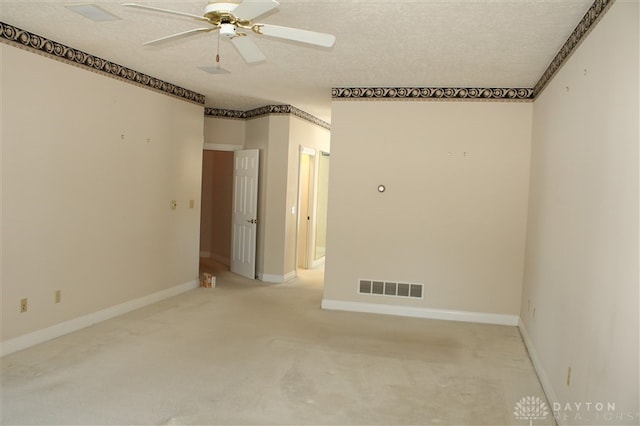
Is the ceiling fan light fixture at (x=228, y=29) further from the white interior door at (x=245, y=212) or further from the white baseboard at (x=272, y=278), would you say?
the white baseboard at (x=272, y=278)

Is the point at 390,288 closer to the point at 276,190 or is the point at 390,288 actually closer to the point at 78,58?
the point at 276,190

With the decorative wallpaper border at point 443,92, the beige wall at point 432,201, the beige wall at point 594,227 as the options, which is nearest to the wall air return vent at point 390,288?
the beige wall at point 432,201

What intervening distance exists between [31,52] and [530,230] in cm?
477

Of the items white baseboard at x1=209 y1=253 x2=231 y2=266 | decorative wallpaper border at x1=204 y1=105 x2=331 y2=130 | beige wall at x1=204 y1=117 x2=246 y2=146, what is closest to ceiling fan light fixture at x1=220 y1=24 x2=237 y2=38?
decorative wallpaper border at x1=204 y1=105 x2=331 y2=130

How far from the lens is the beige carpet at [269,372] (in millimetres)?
3020

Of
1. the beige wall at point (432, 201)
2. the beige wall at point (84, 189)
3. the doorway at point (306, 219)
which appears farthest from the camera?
the doorway at point (306, 219)

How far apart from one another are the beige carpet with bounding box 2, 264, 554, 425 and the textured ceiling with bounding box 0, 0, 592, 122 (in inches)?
98.7

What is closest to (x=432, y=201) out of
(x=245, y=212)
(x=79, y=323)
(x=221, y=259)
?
(x=245, y=212)

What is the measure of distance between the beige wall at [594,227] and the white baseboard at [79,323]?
400 cm

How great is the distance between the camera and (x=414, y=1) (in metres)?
2.89

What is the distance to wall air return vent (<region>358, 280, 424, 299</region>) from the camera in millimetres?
5469

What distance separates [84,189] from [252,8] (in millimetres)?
2990

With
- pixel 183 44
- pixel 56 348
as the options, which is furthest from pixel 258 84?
pixel 56 348

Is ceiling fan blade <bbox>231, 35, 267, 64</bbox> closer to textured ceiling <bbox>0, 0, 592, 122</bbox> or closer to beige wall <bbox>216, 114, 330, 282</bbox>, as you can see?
textured ceiling <bbox>0, 0, 592, 122</bbox>
